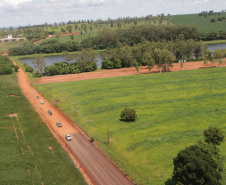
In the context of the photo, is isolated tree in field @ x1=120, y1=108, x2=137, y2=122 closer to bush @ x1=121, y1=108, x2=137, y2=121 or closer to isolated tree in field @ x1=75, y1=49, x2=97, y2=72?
bush @ x1=121, y1=108, x2=137, y2=121

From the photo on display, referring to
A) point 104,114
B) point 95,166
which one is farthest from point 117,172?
point 104,114

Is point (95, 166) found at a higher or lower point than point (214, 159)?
lower

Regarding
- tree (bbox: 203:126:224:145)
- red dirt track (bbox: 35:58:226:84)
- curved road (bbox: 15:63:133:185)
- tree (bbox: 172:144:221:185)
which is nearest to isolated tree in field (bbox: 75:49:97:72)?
red dirt track (bbox: 35:58:226:84)

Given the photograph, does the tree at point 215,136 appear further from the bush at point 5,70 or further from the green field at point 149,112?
the bush at point 5,70

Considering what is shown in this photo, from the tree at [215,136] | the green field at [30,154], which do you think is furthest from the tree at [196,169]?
the green field at [30,154]

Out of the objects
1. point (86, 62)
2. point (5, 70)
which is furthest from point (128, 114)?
point (5, 70)

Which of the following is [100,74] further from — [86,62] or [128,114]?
[128,114]

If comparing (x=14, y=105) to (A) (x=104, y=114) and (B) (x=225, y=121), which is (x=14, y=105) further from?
(B) (x=225, y=121)
